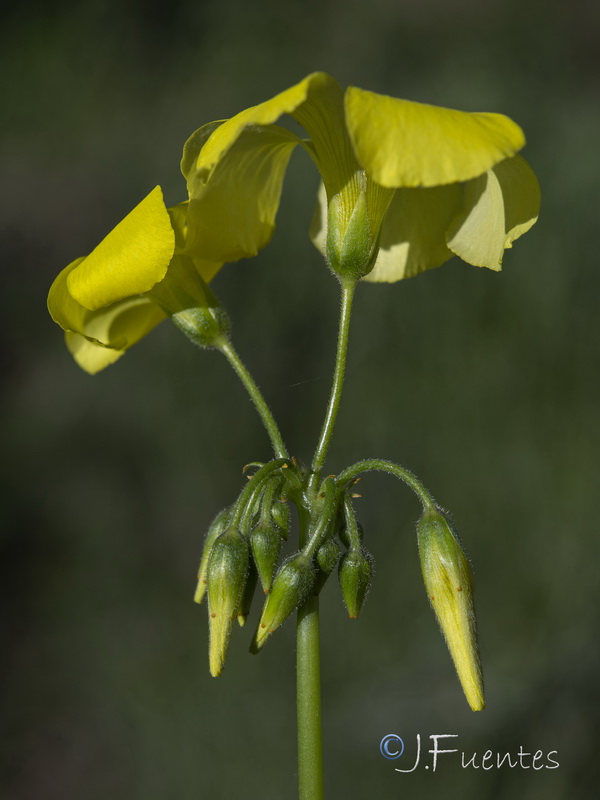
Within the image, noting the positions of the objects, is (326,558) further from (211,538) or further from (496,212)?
(496,212)

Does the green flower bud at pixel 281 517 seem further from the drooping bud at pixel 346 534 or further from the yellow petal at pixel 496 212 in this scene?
the yellow petal at pixel 496 212

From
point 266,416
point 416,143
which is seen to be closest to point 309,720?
point 266,416

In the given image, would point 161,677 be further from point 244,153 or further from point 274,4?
point 274,4

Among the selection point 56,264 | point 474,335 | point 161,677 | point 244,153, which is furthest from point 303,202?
point 244,153

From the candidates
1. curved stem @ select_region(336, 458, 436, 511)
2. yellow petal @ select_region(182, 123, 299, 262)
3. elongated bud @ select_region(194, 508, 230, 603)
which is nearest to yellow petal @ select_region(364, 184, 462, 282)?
yellow petal @ select_region(182, 123, 299, 262)

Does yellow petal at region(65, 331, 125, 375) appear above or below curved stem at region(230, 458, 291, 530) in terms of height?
above

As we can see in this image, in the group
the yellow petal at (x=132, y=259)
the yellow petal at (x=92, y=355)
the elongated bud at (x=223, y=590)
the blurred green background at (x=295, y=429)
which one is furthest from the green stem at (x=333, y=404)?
the blurred green background at (x=295, y=429)

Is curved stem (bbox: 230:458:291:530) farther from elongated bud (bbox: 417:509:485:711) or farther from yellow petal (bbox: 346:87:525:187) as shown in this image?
yellow petal (bbox: 346:87:525:187)

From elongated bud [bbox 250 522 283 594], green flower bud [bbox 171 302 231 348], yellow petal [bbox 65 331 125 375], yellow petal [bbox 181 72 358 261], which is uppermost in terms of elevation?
yellow petal [bbox 181 72 358 261]
